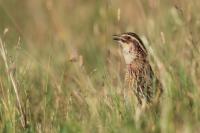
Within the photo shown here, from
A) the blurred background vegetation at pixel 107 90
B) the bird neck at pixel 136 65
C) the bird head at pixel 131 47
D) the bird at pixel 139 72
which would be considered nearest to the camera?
the blurred background vegetation at pixel 107 90

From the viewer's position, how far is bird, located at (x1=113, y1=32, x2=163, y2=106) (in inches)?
265

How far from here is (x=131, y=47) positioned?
27.1 feet

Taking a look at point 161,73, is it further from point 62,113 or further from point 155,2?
point 155,2

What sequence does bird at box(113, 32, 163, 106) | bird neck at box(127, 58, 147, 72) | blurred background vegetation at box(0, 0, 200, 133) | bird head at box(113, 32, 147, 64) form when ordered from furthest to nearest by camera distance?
1. bird head at box(113, 32, 147, 64)
2. bird neck at box(127, 58, 147, 72)
3. bird at box(113, 32, 163, 106)
4. blurred background vegetation at box(0, 0, 200, 133)

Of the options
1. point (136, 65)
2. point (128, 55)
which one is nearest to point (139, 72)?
point (136, 65)

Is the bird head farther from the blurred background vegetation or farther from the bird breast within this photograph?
the blurred background vegetation

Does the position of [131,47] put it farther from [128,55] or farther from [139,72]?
[139,72]

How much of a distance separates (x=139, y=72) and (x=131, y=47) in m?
0.68

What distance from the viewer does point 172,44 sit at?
8039 mm

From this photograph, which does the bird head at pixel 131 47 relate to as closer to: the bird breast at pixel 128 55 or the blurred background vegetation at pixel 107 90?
the bird breast at pixel 128 55

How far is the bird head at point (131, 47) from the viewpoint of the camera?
806 centimetres

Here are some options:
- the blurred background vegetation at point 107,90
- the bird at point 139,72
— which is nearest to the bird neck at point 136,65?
the bird at point 139,72

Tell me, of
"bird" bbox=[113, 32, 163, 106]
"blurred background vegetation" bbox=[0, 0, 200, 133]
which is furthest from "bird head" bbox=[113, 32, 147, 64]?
"blurred background vegetation" bbox=[0, 0, 200, 133]

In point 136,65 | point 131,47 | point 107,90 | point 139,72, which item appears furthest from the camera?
point 131,47
